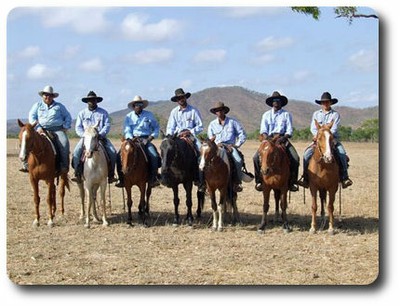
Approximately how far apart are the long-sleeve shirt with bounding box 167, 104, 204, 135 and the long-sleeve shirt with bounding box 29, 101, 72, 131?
219 centimetres

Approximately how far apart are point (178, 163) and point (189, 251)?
225 cm

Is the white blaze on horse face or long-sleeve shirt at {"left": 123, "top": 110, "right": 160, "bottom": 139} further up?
long-sleeve shirt at {"left": 123, "top": 110, "right": 160, "bottom": 139}

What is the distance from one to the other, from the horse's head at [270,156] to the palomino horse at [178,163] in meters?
1.56

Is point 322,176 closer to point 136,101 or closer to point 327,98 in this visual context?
point 327,98

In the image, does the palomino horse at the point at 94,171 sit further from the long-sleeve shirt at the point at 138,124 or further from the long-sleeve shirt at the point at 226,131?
the long-sleeve shirt at the point at 226,131

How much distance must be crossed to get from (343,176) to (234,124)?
95.4 inches

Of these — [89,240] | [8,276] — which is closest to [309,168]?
[89,240]

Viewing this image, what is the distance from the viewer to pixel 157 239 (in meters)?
10.2

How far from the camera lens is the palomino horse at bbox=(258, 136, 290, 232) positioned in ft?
34.3

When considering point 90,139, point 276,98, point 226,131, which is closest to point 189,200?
point 226,131

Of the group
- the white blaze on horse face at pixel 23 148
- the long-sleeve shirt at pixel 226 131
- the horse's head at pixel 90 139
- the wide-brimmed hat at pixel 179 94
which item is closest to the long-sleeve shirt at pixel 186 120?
the wide-brimmed hat at pixel 179 94

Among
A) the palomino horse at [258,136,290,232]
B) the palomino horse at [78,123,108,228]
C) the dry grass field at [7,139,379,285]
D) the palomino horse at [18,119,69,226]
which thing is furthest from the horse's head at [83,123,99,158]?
the palomino horse at [258,136,290,232]

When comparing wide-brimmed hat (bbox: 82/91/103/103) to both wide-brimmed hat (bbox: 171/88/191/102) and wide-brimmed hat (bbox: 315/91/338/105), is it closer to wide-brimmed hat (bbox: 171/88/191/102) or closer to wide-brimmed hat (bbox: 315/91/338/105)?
wide-brimmed hat (bbox: 171/88/191/102)

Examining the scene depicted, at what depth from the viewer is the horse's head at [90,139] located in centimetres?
1077
